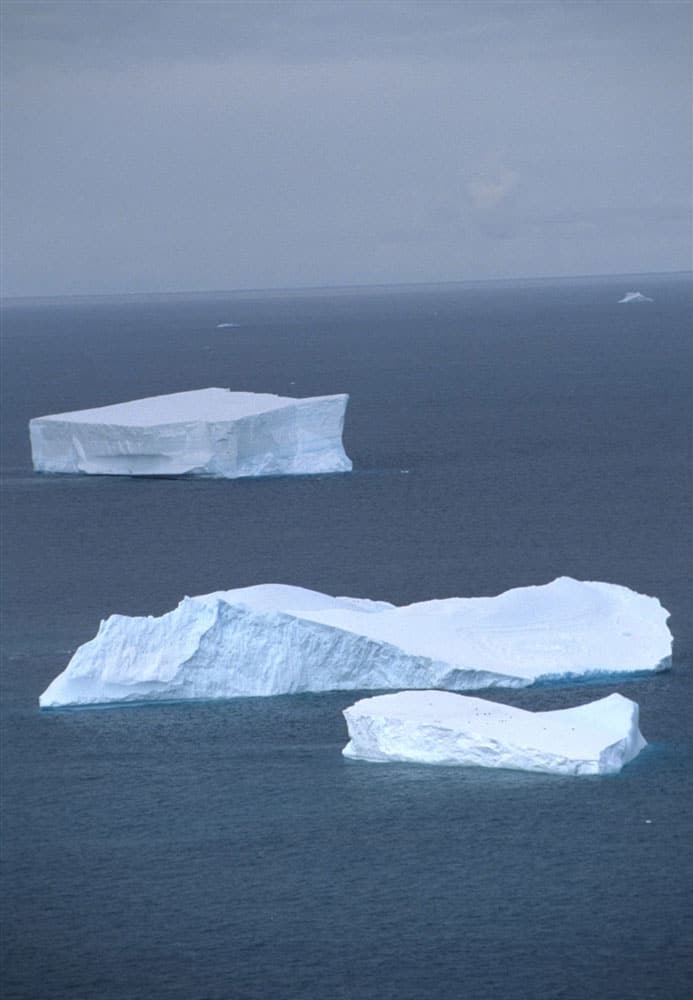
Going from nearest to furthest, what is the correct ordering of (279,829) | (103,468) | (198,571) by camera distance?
(279,829)
(198,571)
(103,468)

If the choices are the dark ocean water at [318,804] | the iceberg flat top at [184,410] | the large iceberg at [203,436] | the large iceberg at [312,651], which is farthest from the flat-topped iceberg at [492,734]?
the large iceberg at [203,436]

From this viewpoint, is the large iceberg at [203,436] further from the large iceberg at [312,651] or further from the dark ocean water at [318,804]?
the large iceberg at [312,651]

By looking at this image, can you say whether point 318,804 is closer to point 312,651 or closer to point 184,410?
point 312,651

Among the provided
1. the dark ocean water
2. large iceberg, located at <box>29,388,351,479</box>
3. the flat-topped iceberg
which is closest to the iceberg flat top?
large iceberg, located at <box>29,388,351,479</box>

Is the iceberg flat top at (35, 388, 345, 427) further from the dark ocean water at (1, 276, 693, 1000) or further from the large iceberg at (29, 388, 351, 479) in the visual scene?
the dark ocean water at (1, 276, 693, 1000)

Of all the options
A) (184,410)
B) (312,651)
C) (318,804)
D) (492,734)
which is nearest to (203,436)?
(184,410)

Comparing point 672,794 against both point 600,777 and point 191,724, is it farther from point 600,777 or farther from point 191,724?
point 191,724

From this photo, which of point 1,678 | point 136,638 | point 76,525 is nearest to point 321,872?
point 136,638
